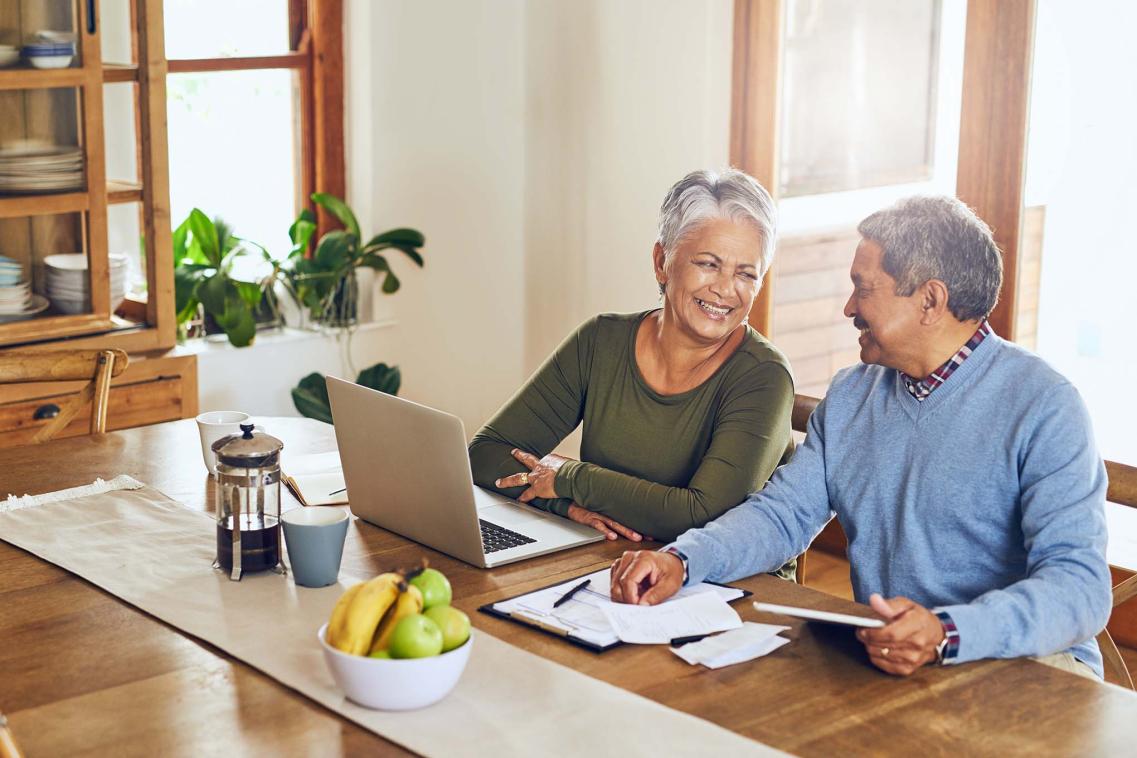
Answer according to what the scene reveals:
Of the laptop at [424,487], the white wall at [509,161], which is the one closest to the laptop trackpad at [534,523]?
the laptop at [424,487]

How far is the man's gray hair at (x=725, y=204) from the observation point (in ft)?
7.56

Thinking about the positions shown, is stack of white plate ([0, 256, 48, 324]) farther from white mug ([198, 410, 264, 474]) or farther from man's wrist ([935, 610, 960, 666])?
man's wrist ([935, 610, 960, 666])

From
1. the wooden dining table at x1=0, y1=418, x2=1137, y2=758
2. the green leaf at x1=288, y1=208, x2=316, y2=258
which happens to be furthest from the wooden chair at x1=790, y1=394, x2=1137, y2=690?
the green leaf at x1=288, y1=208, x2=316, y2=258

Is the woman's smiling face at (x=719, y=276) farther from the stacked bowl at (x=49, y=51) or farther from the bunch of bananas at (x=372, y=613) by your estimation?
the stacked bowl at (x=49, y=51)

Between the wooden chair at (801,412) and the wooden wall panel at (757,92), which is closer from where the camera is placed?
the wooden chair at (801,412)

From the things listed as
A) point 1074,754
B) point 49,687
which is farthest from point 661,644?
point 49,687

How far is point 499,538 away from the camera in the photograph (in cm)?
202

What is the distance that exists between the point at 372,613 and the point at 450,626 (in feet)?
0.27

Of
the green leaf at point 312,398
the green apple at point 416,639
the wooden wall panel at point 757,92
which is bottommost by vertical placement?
the green leaf at point 312,398

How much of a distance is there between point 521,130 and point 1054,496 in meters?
3.10

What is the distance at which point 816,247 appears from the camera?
403 centimetres

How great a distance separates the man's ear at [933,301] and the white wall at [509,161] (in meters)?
2.20

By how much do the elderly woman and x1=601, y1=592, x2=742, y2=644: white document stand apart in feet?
1.01

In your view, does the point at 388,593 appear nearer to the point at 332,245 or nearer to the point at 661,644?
the point at 661,644
